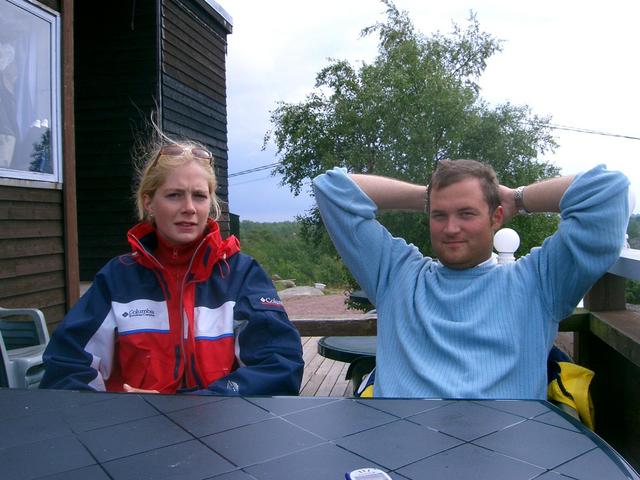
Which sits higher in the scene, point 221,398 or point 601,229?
point 601,229

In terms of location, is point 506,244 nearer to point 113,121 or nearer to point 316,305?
point 113,121

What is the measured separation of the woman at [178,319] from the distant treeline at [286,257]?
15.1 metres

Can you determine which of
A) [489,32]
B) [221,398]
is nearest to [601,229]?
[221,398]

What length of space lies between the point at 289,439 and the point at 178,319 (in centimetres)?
86

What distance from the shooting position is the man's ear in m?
1.53

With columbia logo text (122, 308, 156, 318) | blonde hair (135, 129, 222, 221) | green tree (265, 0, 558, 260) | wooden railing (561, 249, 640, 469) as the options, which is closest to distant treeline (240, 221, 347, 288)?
green tree (265, 0, 558, 260)

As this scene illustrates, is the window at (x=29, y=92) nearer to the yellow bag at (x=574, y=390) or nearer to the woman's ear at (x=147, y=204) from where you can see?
the woman's ear at (x=147, y=204)

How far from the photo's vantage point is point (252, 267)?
5.37ft

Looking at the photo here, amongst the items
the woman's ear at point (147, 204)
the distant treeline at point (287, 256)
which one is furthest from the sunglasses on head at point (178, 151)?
the distant treeline at point (287, 256)

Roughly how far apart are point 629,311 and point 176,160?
1.54 m

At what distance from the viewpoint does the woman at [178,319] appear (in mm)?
1442

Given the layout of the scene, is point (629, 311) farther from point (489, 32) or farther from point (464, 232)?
point (489, 32)

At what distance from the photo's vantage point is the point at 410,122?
8.43 m

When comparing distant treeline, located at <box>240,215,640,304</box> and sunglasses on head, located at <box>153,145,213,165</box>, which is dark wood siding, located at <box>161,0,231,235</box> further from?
distant treeline, located at <box>240,215,640,304</box>
